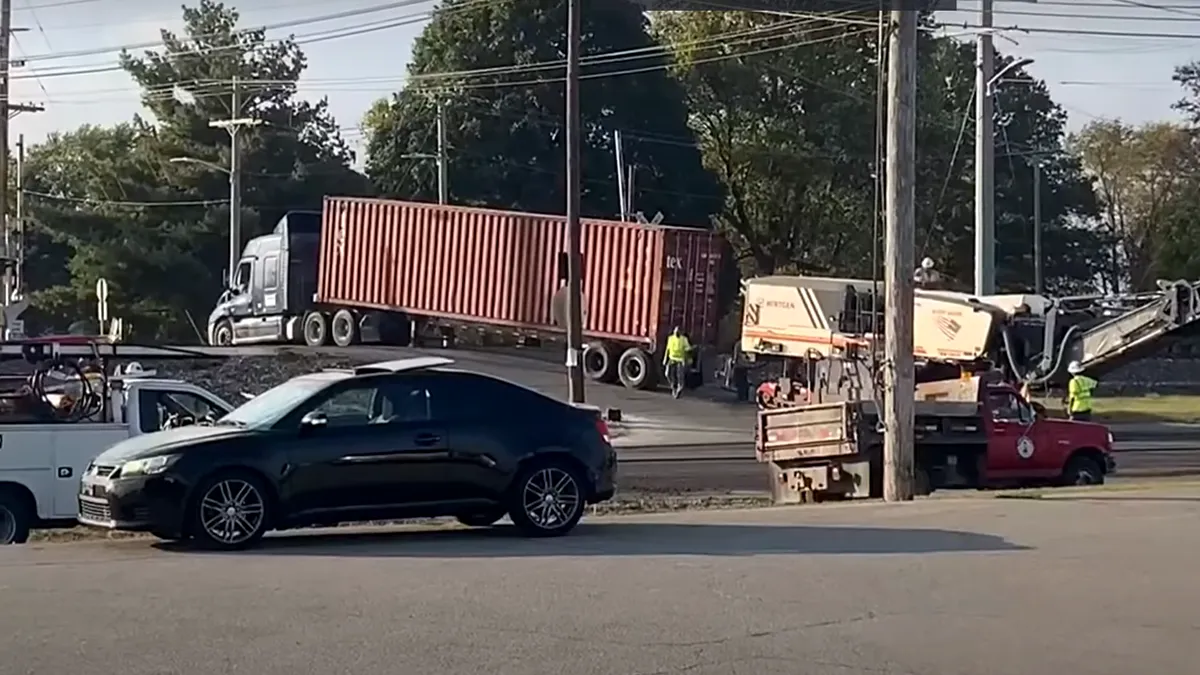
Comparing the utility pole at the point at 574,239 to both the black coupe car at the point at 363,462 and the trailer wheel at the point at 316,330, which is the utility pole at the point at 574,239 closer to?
the trailer wheel at the point at 316,330

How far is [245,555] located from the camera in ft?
46.9

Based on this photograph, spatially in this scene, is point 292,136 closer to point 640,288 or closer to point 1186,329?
point 640,288

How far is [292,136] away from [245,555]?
2583 inches

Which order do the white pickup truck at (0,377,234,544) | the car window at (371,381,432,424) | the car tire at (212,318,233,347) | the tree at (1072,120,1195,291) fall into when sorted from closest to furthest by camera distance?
the car window at (371,381,432,424) → the white pickup truck at (0,377,234,544) → the car tire at (212,318,233,347) → the tree at (1072,120,1195,291)

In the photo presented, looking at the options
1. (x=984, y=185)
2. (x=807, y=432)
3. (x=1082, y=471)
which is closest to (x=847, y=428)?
(x=807, y=432)

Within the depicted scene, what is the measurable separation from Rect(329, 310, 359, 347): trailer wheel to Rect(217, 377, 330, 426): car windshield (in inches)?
1234

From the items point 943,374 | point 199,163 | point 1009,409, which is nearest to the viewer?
point 1009,409

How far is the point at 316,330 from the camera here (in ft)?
157

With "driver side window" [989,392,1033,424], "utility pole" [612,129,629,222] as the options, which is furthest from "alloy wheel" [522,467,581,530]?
"utility pole" [612,129,629,222]

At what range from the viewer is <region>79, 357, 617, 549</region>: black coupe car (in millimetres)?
14398

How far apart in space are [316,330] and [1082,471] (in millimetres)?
27178

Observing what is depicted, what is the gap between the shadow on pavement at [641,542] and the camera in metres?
14.7

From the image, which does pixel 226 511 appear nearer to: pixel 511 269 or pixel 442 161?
pixel 511 269

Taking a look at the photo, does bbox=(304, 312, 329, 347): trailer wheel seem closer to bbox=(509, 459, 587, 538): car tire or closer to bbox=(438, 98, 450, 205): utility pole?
bbox=(438, 98, 450, 205): utility pole
